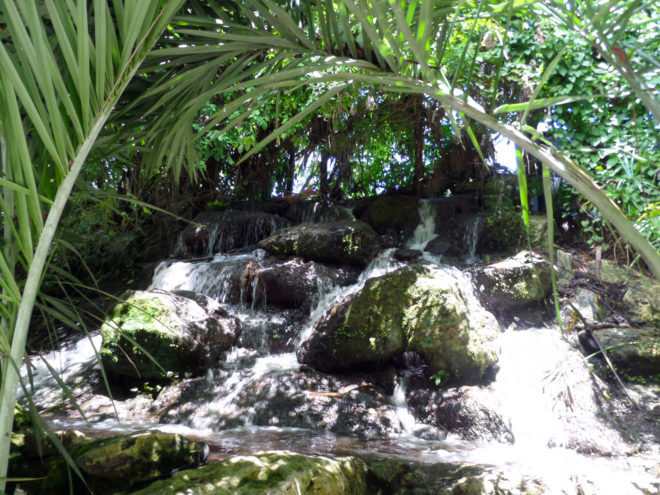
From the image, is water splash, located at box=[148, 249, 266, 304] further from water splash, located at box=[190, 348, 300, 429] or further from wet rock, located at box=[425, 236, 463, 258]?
wet rock, located at box=[425, 236, 463, 258]

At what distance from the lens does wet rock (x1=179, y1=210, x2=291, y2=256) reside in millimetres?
8547

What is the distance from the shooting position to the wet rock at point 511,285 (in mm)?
5434

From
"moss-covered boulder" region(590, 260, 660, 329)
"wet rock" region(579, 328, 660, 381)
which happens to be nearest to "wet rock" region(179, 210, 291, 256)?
"moss-covered boulder" region(590, 260, 660, 329)

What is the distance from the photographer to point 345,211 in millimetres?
9203

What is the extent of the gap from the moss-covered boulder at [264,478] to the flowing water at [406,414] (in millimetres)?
1120

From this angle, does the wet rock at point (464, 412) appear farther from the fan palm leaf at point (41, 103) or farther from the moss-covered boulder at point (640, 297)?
the fan palm leaf at point (41, 103)

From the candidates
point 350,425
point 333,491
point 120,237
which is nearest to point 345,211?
point 120,237

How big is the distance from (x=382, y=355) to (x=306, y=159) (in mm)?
6946

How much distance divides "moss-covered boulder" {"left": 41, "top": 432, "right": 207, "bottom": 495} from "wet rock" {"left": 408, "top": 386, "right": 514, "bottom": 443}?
2.23 m

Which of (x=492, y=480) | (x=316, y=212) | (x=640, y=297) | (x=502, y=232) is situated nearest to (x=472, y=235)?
(x=502, y=232)

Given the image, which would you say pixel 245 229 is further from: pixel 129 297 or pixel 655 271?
pixel 655 271

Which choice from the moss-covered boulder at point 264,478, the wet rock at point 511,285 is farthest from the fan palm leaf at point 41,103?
the wet rock at point 511,285

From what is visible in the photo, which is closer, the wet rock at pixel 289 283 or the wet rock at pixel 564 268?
the wet rock at pixel 564 268

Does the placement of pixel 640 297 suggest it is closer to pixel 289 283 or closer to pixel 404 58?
pixel 289 283
